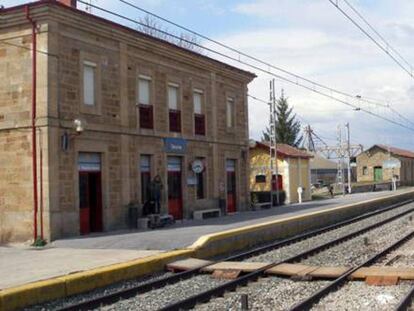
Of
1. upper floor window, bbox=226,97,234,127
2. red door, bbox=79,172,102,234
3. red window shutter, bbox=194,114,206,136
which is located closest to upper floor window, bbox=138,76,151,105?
red door, bbox=79,172,102,234

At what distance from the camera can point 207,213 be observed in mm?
27609

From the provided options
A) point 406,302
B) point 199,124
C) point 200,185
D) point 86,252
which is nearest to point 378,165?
point 200,185

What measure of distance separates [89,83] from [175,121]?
226 inches

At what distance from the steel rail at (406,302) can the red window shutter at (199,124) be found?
18.5m

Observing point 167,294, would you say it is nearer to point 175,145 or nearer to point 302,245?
point 302,245

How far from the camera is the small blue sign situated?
25328 mm

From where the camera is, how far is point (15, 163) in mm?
19547

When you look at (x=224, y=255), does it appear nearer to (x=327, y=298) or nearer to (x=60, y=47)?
(x=327, y=298)

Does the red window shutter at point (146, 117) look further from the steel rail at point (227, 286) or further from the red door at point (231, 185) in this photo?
the steel rail at point (227, 286)

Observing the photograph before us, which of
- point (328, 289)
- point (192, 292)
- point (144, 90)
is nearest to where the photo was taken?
point (328, 289)

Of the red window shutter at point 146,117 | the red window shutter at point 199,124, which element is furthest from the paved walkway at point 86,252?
the red window shutter at point 199,124

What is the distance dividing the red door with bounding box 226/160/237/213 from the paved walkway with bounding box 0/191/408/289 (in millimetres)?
8826

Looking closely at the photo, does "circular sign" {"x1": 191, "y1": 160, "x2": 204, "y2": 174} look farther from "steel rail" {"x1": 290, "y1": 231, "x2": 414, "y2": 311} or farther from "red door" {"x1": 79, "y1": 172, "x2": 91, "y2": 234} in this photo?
"steel rail" {"x1": 290, "y1": 231, "x2": 414, "y2": 311}

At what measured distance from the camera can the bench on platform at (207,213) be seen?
2688 cm
